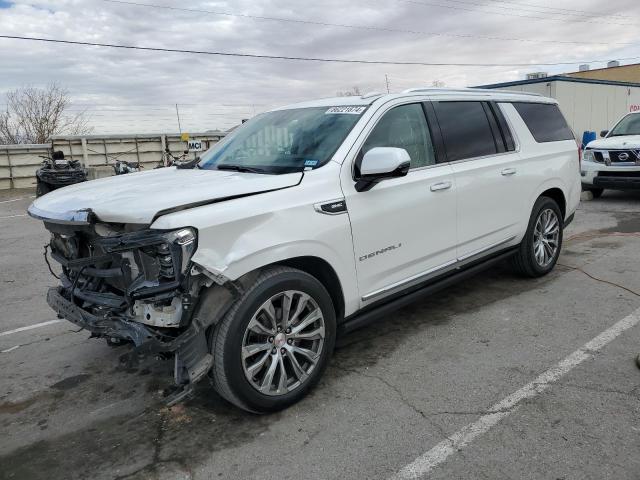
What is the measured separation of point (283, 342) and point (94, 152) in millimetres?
25843

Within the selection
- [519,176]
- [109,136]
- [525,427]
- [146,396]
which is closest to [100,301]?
[146,396]

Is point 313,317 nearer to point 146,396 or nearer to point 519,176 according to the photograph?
point 146,396

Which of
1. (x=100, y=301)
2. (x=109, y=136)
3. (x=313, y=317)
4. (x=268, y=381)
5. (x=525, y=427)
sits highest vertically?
(x=109, y=136)

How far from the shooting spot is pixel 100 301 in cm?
311

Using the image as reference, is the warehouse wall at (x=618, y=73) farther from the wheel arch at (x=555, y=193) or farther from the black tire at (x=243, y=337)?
the black tire at (x=243, y=337)

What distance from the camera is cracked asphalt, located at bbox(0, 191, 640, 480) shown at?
268 centimetres

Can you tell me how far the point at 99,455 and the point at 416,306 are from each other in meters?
3.02

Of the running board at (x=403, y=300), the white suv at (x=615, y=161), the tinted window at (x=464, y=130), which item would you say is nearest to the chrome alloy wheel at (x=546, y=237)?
the running board at (x=403, y=300)

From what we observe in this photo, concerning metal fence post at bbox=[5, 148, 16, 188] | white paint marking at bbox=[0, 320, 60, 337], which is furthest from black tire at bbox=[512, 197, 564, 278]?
metal fence post at bbox=[5, 148, 16, 188]

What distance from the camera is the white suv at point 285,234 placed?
9.11ft

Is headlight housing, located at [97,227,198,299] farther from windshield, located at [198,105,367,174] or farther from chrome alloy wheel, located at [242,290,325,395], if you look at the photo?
windshield, located at [198,105,367,174]

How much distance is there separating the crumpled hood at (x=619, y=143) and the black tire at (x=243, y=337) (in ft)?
29.4

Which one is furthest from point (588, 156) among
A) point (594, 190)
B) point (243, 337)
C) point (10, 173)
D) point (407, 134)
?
point (10, 173)

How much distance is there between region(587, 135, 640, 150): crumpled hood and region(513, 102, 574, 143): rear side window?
4949mm
